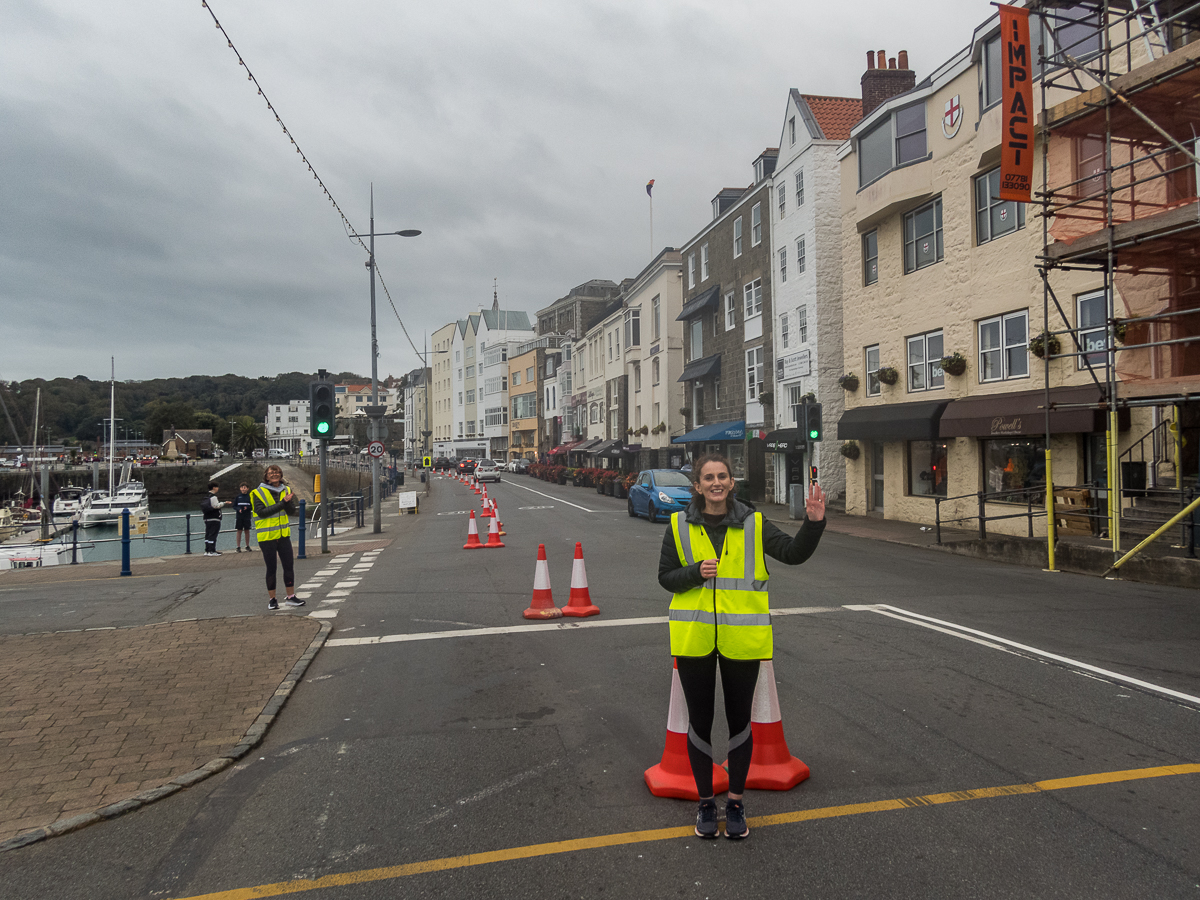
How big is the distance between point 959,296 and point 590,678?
16711 millimetres

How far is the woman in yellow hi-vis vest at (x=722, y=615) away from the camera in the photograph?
154 inches

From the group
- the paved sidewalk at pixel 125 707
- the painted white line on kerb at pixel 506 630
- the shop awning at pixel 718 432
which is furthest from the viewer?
the shop awning at pixel 718 432

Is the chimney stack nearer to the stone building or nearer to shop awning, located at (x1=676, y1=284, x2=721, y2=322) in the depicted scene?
the stone building

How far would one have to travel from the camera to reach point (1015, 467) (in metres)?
18.4

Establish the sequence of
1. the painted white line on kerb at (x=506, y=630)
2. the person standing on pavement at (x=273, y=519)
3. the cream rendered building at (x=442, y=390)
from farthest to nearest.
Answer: the cream rendered building at (x=442, y=390), the person standing on pavement at (x=273, y=519), the painted white line on kerb at (x=506, y=630)

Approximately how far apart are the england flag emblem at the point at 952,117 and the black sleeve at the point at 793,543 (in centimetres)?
1933

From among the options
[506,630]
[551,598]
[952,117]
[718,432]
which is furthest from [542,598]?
[718,432]

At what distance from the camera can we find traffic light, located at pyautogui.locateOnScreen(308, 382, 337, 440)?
17.0m

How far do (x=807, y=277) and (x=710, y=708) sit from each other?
25.7 metres

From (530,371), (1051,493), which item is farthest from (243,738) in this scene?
(530,371)

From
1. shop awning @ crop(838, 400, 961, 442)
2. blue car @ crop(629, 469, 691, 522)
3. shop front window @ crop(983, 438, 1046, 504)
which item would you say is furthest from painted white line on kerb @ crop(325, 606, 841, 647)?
blue car @ crop(629, 469, 691, 522)

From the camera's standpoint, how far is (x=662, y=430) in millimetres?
44500

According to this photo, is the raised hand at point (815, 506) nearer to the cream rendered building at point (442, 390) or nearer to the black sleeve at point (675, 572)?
the black sleeve at point (675, 572)

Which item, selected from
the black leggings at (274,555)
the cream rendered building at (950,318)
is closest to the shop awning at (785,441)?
the cream rendered building at (950,318)
